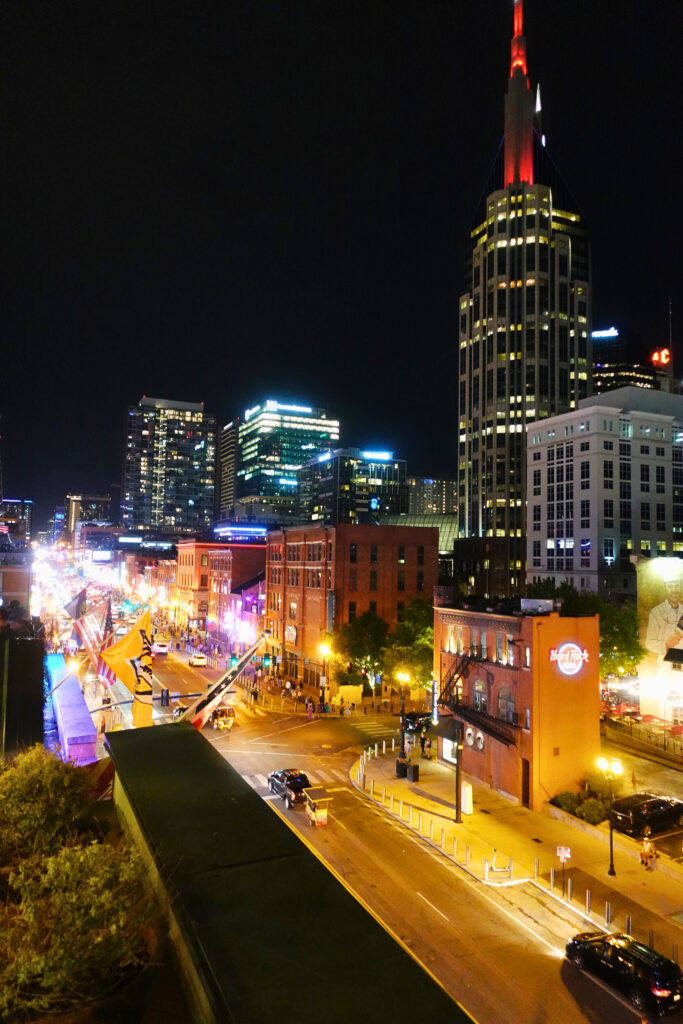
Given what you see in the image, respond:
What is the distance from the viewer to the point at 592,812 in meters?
28.6

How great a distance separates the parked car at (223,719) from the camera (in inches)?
1760

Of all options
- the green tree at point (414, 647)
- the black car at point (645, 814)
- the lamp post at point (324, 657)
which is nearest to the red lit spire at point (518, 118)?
the green tree at point (414, 647)

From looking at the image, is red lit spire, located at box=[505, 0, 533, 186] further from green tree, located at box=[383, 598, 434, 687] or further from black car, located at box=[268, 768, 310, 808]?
black car, located at box=[268, 768, 310, 808]

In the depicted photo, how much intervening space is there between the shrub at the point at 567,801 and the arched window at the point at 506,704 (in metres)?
4.11

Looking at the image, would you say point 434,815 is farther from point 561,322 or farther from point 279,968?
point 561,322

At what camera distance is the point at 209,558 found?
9594cm

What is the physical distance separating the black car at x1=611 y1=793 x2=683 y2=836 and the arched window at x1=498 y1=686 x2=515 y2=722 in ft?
20.4

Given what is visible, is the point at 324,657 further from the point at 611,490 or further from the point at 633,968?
the point at 611,490

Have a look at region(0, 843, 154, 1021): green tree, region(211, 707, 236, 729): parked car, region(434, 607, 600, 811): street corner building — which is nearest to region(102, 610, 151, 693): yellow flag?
region(0, 843, 154, 1021): green tree

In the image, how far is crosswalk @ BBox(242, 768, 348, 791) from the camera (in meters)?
32.9

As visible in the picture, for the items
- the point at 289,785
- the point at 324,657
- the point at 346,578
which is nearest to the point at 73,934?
the point at 289,785

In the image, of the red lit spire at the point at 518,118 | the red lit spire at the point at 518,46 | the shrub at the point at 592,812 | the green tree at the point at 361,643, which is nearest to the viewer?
the shrub at the point at 592,812

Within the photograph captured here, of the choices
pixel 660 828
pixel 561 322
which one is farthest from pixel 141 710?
pixel 561 322

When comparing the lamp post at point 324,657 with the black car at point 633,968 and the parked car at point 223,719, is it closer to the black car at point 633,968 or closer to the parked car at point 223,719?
the parked car at point 223,719
